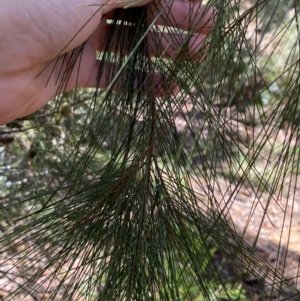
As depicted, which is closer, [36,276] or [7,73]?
[36,276]

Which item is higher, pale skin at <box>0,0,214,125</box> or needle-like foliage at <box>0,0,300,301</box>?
pale skin at <box>0,0,214,125</box>

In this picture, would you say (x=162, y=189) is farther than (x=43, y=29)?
No

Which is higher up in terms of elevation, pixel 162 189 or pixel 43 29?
pixel 43 29

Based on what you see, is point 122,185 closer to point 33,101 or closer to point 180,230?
point 180,230

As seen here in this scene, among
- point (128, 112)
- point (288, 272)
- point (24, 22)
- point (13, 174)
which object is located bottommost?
point (288, 272)

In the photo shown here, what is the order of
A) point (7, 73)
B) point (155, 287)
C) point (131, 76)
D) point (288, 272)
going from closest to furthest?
1. point (155, 287)
2. point (131, 76)
3. point (7, 73)
4. point (288, 272)

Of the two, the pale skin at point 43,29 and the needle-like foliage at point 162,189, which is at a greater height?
the pale skin at point 43,29

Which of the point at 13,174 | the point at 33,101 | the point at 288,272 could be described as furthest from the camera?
the point at 288,272

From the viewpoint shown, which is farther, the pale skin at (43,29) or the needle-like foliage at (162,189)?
the pale skin at (43,29)

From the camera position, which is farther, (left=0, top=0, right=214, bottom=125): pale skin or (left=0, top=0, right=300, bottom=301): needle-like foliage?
(left=0, top=0, right=214, bottom=125): pale skin

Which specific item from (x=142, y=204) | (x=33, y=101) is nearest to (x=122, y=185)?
(x=142, y=204)

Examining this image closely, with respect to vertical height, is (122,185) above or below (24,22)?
below
